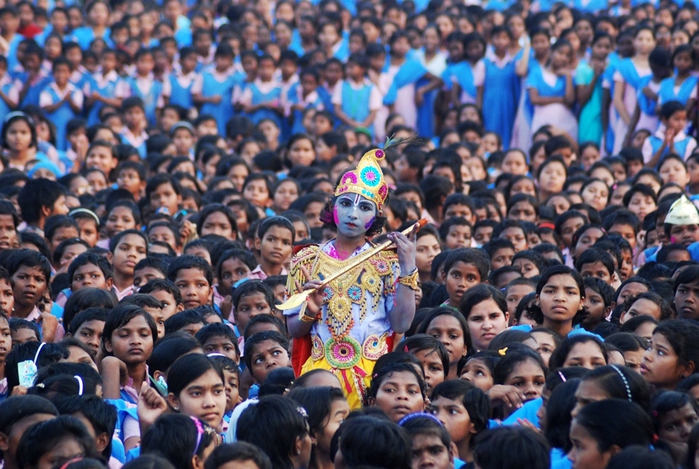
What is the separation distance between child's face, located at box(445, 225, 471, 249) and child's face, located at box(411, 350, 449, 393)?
325 cm

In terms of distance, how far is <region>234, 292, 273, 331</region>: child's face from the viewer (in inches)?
310

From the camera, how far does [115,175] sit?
494 inches

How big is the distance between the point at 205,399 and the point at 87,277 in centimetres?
288

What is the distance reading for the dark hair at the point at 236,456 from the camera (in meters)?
4.39

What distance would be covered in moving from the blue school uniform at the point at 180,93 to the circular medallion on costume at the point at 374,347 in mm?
10720

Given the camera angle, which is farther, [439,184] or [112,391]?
[439,184]

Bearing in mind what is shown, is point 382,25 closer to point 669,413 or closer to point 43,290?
point 43,290

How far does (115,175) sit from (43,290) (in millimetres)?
4591

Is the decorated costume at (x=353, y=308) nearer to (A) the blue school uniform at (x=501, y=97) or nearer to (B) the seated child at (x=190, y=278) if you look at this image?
(B) the seated child at (x=190, y=278)

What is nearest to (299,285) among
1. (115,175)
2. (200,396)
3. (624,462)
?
(200,396)

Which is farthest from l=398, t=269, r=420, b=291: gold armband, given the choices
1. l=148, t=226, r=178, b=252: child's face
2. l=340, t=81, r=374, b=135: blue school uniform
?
l=340, t=81, r=374, b=135: blue school uniform

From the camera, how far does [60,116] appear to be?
50.5 feet

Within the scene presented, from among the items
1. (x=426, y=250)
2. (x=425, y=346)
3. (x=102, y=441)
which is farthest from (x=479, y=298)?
(x=102, y=441)

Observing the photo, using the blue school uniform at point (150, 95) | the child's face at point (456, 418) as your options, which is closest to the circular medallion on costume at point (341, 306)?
the child's face at point (456, 418)
